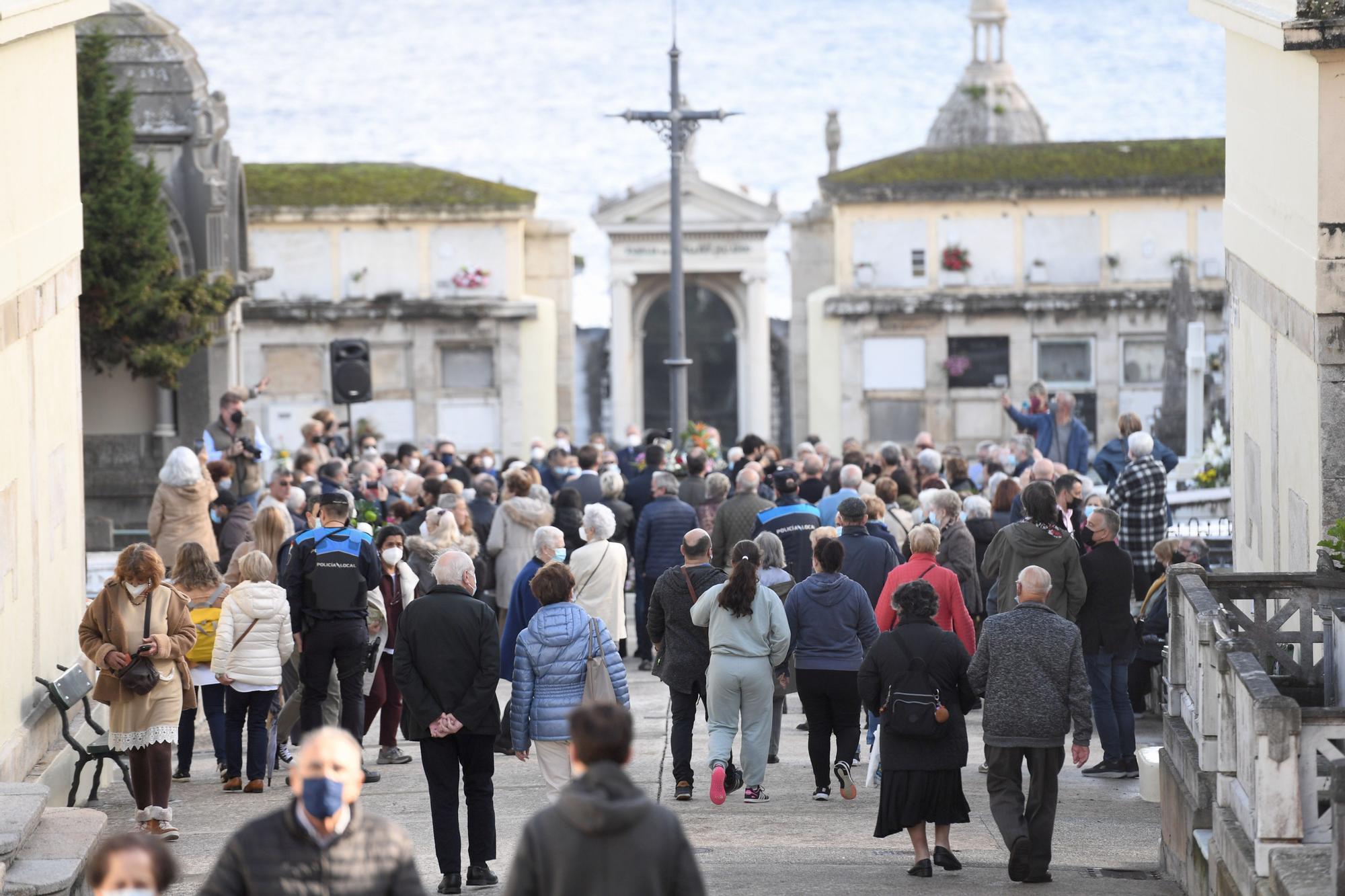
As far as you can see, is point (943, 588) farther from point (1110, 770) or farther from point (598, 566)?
point (598, 566)

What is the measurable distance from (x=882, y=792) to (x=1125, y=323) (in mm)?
25623

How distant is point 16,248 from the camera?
1148cm

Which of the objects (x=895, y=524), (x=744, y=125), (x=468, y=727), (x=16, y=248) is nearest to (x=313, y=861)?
(x=468, y=727)

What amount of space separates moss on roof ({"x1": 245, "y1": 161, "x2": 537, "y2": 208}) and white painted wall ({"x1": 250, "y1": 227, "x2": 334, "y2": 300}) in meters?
0.50

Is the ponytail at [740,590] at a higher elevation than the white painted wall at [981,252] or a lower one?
lower

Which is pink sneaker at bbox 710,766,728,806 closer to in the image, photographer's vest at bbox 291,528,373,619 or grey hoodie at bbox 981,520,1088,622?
grey hoodie at bbox 981,520,1088,622

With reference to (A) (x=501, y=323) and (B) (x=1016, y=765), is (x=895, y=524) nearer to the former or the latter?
(B) (x=1016, y=765)

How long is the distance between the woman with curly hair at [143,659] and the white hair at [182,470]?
433 cm

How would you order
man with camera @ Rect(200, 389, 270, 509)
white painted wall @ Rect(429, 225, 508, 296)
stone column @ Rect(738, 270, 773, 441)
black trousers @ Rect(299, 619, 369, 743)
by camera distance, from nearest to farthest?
black trousers @ Rect(299, 619, 369, 743)
man with camera @ Rect(200, 389, 270, 509)
white painted wall @ Rect(429, 225, 508, 296)
stone column @ Rect(738, 270, 773, 441)

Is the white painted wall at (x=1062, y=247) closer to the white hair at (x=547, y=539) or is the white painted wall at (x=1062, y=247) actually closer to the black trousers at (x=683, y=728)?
the black trousers at (x=683, y=728)

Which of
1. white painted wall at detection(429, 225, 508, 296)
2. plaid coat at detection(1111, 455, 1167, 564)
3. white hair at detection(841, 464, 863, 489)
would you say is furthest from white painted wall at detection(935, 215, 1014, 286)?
plaid coat at detection(1111, 455, 1167, 564)

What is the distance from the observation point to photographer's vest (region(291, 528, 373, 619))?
1186 cm

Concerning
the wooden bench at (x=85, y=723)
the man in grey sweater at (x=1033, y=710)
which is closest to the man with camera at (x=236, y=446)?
the wooden bench at (x=85, y=723)

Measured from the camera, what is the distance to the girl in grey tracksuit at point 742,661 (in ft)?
37.6
